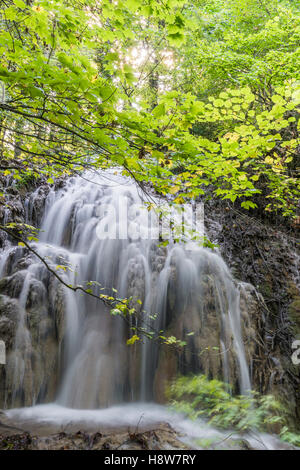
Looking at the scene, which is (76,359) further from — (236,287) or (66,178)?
(66,178)

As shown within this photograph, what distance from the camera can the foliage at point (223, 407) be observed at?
10.7ft

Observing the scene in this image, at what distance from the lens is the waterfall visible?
4.08 m

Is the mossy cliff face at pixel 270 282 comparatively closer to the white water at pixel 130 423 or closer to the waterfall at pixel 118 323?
the waterfall at pixel 118 323

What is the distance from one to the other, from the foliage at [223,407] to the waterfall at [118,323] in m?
0.23

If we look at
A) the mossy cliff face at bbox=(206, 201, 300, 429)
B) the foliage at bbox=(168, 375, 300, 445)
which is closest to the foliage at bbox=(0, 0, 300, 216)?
the mossy cliff face at bbox=(206, 201, 300, 429)

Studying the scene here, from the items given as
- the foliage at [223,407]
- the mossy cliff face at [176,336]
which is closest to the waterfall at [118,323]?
the mossy cliff face at [176,336]

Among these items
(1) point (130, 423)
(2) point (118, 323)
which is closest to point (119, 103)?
(2) point (118, 323)

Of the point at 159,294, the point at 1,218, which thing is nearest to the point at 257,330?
the point at 159,294

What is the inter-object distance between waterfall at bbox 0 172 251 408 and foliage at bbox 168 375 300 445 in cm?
23

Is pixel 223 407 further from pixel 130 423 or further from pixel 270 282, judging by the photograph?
pixel 270 282

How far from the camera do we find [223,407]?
3.29m

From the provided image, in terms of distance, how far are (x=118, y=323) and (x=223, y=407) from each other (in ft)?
7.20

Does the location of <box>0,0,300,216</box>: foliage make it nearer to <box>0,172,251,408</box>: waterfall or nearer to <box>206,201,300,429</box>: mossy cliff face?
<box>0,172,251,408</box>: waterfall
